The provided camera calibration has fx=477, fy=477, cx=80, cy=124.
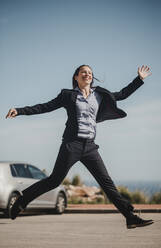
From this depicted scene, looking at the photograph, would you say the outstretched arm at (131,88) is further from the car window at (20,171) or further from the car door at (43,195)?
the car door at (43,195)

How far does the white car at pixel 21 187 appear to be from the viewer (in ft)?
39.7

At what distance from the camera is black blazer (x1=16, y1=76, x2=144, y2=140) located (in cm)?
617

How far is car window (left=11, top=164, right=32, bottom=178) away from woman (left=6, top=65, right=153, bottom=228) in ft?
20.7

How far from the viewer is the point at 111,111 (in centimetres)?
658

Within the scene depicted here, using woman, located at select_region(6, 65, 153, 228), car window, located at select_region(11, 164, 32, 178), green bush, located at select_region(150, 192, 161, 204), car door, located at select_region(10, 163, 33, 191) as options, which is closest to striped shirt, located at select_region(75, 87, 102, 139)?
woman, located at select_region(6, 65, 153, 228)

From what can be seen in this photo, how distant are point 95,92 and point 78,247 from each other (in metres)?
2.07

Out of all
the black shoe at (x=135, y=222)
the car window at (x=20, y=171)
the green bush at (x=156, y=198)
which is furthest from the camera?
the green bush at (x=156, y=198)

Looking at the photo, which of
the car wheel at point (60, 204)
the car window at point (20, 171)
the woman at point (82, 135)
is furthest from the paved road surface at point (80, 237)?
the car wheel at point (60, 204)

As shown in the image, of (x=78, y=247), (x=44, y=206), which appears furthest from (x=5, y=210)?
(x=78, y=247)

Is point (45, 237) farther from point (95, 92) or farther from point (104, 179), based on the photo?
point (95, 92)

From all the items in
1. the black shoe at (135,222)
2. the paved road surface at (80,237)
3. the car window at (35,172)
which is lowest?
the paved road surface at (80,237)

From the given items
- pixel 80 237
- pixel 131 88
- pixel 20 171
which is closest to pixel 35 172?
pixel 20 171

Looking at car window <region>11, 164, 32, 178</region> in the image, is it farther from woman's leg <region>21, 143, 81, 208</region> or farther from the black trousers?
woman's leg <region>21, 143, 81, 208</region>

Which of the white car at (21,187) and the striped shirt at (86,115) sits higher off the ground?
the striped shirt at (86,115)
